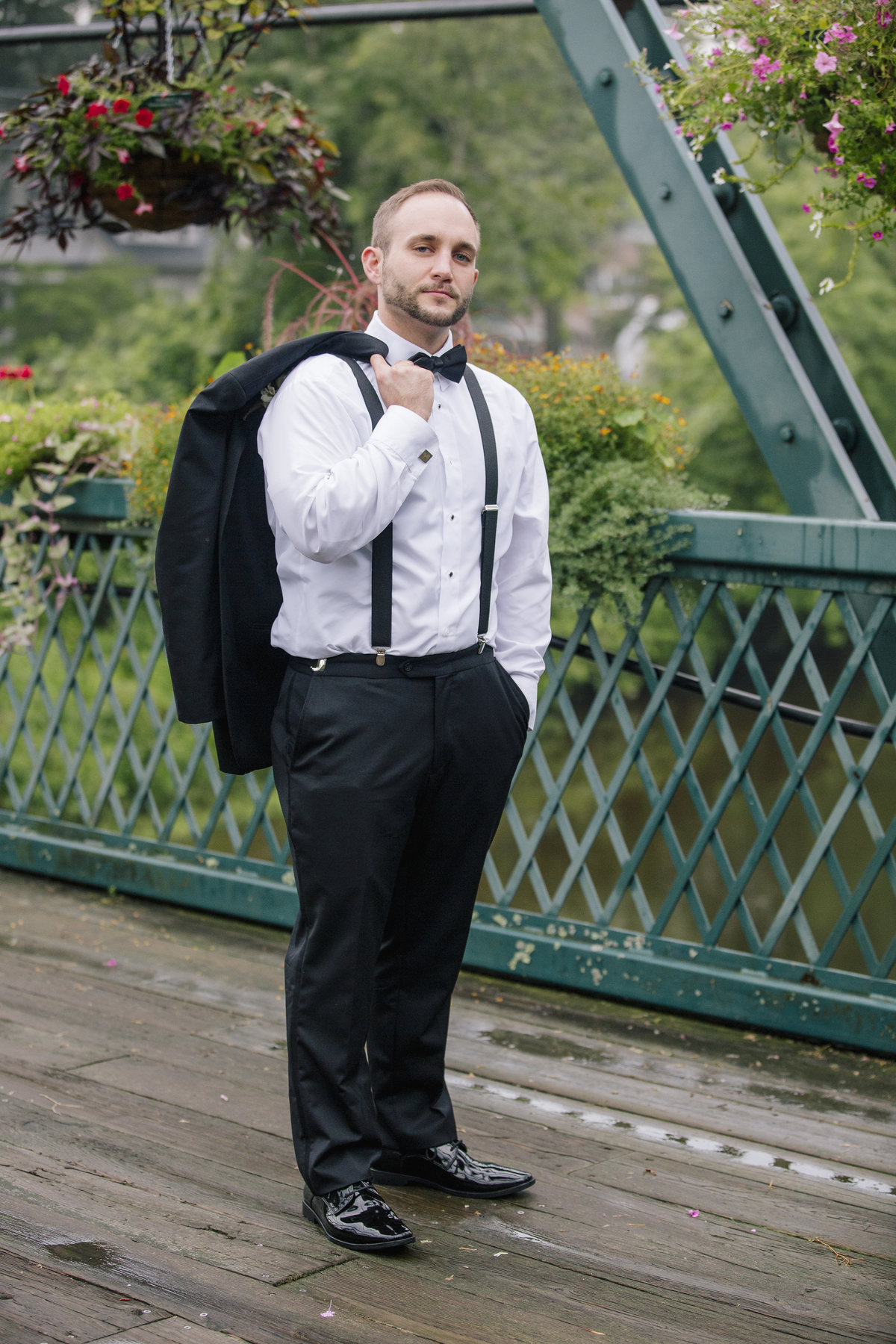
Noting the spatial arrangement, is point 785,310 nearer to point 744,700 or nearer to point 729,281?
point 729,281

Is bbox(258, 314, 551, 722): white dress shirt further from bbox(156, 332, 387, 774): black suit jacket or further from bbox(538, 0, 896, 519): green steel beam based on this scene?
bbox(538, 0, 896, 519): green steel beam

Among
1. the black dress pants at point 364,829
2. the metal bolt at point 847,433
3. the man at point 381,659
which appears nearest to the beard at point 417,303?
the man at point 381,659

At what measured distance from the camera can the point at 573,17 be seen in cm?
368

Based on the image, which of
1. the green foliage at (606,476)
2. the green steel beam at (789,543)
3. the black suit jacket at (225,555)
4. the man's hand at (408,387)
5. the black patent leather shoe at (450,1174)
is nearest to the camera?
the man's hand at (408,387)

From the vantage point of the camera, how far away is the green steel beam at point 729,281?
136 inches

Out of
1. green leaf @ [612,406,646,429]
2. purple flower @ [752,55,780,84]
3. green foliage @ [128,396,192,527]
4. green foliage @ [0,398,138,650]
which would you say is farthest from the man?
green foliage @ [0,398,138,650]

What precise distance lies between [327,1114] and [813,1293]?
81cm

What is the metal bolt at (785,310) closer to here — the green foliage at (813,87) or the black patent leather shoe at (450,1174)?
the green foliage at (813,87)

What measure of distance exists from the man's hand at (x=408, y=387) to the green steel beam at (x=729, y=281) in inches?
59.8

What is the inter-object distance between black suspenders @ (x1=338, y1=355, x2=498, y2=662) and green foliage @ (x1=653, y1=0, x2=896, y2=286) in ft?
2.72

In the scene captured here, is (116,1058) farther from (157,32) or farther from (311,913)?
(157,32)

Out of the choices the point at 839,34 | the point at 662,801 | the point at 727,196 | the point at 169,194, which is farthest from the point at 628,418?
the point at 169,194

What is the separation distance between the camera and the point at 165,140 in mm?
3889

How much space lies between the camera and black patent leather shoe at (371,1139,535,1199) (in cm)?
249
